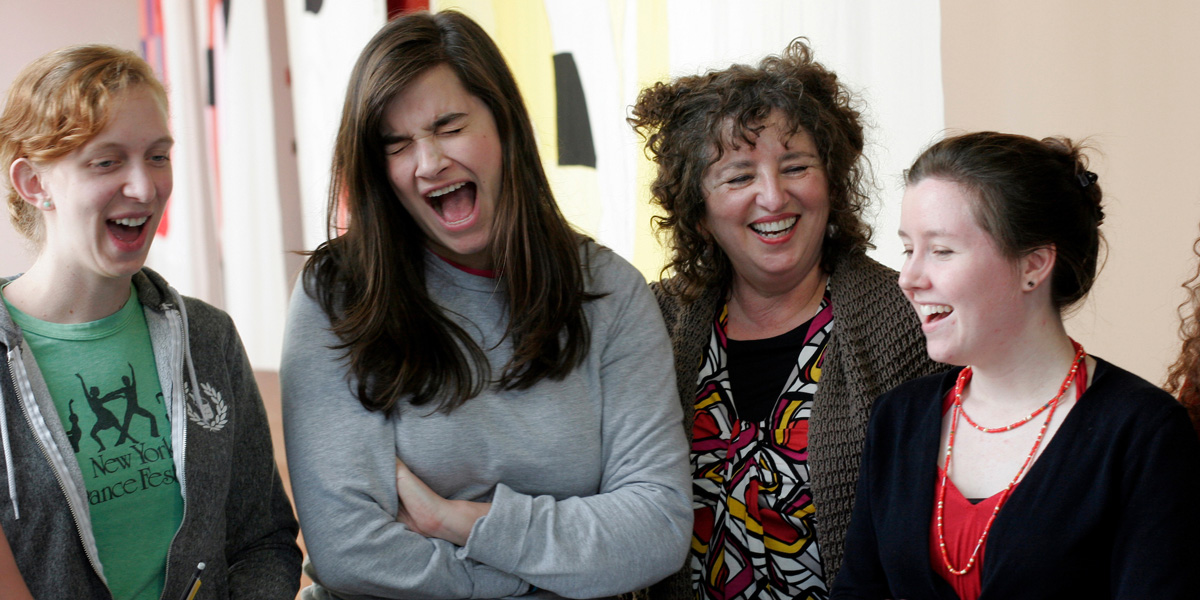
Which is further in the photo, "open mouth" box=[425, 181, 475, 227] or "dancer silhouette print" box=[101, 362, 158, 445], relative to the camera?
"open mouth" box=[425, 181, 475, 227]

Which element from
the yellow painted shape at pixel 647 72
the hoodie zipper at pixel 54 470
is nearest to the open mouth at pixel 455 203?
the hoodie zipper at pixel 54 470

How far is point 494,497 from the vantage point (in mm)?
1362

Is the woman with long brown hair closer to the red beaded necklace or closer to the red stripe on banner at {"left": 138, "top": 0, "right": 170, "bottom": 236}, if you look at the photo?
the red beaded necklace

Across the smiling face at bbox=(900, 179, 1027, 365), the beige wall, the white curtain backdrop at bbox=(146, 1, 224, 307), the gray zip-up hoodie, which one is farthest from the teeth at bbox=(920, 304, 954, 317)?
the white curtain backdrop at bbox=(146, 1, 224, 307)

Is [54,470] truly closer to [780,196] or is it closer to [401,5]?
[780,196]

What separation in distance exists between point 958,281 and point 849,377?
1.29ft

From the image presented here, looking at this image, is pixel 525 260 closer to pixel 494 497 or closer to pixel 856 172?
pixel 494 497

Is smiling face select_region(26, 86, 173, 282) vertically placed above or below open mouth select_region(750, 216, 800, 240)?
above

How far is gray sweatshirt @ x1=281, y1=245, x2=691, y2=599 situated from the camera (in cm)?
133

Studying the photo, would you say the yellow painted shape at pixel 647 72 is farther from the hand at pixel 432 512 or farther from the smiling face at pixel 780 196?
the hand at pixel 432 512

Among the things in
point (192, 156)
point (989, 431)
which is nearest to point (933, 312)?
point (989, 431)

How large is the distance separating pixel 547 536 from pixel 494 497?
9 centimetres

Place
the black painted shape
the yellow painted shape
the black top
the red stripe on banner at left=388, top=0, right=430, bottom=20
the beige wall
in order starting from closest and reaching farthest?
the black top
the beige wall
the yellow painted shape
the black painted shape
the red stripe on banner at left=388, top=0, right=430, bottom=20

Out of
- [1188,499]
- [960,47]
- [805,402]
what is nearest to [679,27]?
[960,47]
